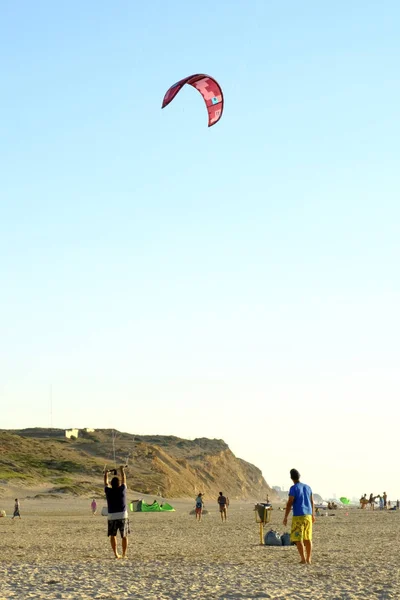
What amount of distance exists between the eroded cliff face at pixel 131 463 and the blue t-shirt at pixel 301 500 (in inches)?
2106

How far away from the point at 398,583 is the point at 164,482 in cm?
7410

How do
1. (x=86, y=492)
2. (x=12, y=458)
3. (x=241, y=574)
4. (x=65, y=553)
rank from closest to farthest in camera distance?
(x=241, y=574) < (x=65, y=553) < (x=86, y=492) < (x=12, y=458)

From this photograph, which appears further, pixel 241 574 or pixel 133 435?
pixel 133 435

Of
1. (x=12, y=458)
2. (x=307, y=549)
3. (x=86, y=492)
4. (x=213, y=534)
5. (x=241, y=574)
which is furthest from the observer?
(x=12, y=458)

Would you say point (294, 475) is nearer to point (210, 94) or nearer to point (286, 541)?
point (286, 541)

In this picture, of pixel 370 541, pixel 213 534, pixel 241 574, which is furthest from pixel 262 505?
pixel 241 574

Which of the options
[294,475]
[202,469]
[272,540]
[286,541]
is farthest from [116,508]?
[202,469]

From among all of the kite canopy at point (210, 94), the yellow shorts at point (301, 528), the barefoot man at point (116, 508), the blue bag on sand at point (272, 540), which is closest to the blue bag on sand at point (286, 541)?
the blue bag on sand at point (272, 540)

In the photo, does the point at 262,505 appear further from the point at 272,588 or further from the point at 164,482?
the point at 164,482

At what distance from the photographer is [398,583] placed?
1079 centimetres

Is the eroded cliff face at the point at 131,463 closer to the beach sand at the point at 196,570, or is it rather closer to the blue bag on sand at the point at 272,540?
the beach sand at the point at 196,570

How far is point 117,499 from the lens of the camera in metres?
14.6

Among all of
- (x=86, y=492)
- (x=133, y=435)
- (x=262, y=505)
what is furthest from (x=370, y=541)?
(x=133, y=435)

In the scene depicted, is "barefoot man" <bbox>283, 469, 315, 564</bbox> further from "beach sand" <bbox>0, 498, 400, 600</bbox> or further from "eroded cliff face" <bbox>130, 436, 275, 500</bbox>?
"eroded cliff face" <bbox>130, 436, 275, 500</bbox>
